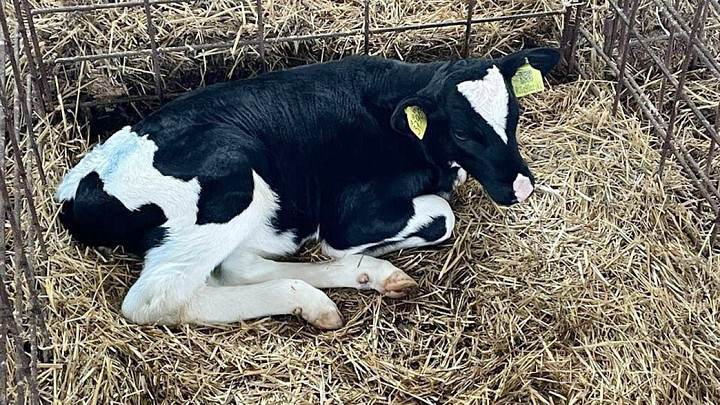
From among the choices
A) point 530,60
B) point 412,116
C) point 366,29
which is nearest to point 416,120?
point 412,116

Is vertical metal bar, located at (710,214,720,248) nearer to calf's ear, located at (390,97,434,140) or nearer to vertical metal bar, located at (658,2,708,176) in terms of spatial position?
vertical metal bar, located at (658,2,708,176)

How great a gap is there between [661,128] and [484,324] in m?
1.72

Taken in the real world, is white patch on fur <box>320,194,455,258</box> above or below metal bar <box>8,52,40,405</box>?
below

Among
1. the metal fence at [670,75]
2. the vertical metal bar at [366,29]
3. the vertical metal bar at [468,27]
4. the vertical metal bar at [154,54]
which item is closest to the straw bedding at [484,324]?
the metal fence at [670,75]

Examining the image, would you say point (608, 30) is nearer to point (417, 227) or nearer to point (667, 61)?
→ point (667, 61)

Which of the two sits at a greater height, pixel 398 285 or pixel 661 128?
pixel 661 128

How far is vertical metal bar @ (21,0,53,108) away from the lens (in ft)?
16.8

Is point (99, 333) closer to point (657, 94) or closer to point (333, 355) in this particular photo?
point (333, 355)

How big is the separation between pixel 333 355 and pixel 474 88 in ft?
4.52

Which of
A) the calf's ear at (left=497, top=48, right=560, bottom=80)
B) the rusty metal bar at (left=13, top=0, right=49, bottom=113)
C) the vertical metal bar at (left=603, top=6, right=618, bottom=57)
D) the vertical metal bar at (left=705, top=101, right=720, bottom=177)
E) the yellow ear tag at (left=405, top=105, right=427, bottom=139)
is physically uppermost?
the rusty metal bar at (left=13, top=0, right=49, bottom=113)

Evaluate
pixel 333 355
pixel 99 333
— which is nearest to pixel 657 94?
pixel 333 355

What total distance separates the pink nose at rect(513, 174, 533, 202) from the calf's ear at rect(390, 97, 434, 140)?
49 centimetres

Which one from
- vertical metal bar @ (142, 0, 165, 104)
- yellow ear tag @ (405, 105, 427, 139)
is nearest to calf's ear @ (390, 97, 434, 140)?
yellow ear tag @ (405, 105, 427, 139)

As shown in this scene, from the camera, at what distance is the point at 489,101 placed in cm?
474
